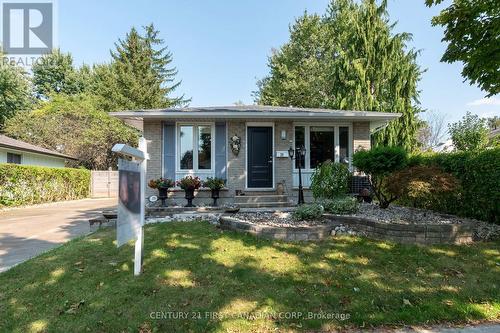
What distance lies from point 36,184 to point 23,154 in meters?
4.82

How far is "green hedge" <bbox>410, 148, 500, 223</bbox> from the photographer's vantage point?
21.2 feet

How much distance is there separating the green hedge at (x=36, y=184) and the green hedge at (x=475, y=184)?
1606 centimetres

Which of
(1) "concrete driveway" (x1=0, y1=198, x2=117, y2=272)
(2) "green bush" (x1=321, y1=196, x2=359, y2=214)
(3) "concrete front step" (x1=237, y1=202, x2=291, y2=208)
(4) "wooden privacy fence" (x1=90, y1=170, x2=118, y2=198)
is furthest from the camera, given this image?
(4) "wooden privacy fence" (x1=90, y1=170, x2=118, y2=198)

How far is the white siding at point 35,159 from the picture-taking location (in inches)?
654

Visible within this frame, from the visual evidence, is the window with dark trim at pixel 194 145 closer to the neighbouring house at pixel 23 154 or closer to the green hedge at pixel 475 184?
the green hedge at pixel 475 184

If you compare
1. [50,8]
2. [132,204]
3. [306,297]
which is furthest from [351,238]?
[50,8]

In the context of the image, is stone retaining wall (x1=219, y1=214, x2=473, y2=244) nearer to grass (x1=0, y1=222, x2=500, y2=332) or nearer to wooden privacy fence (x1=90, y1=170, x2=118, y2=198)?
grass (x1=0, y1=222, x2=500, y2=332)

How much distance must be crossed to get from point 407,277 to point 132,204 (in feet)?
12.1

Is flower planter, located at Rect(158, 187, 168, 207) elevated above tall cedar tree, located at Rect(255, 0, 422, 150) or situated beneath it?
situated beneath

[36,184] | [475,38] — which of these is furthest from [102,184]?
[475,38]

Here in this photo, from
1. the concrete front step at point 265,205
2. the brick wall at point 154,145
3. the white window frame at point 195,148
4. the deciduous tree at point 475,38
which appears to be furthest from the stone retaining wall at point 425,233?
the brick wall at point 154,145

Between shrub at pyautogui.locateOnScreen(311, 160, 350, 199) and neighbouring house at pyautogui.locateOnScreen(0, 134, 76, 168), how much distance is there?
1605 centimetres

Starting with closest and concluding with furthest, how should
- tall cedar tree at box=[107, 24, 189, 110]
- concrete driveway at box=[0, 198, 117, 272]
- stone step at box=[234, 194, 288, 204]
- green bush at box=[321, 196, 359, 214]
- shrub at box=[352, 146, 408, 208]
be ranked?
1. concrete driveway at box=[0, 198, 117, 272]
2. green bush at box=[321, 196, 359, 214]
3. shrub at box=[352, 146, 408, 208]
4. stone step at box=[234, 194, 288, 204]
5. tall cedar tree at box=[107, 24, 189, 110]

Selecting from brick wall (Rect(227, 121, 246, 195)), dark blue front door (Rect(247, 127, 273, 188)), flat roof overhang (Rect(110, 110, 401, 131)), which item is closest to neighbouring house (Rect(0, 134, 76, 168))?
flat roof overhang (Rect(110, 110, 401, 131))
